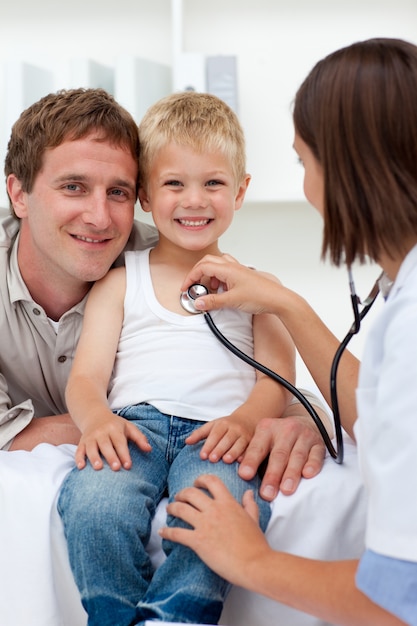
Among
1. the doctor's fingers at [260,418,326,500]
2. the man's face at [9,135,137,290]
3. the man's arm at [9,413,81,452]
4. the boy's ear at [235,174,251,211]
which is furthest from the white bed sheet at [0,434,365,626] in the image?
the boy's ear at [235,174,251,211]

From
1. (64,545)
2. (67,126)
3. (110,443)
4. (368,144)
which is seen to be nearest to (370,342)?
(368,144)

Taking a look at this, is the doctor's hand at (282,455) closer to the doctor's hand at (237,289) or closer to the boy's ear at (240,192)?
the doctor's hand at (237,289)

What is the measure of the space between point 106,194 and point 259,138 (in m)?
1.44

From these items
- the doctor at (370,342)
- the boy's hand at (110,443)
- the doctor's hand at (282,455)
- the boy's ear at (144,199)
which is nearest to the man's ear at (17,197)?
the boy's ear at (144,199)

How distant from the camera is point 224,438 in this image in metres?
1.32

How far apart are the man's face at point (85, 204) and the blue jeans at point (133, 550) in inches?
19.7

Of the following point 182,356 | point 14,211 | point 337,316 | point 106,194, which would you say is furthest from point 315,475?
point 337,316

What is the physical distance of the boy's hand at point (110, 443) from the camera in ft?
4.17

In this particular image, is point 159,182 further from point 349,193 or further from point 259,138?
point 259,138

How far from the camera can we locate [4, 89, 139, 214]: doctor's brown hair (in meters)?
1.68

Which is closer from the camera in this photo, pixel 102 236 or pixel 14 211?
pixel 102 236

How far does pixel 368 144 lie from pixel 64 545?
77 cm

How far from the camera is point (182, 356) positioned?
60.1 inches

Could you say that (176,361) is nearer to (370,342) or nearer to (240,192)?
(240,192)
